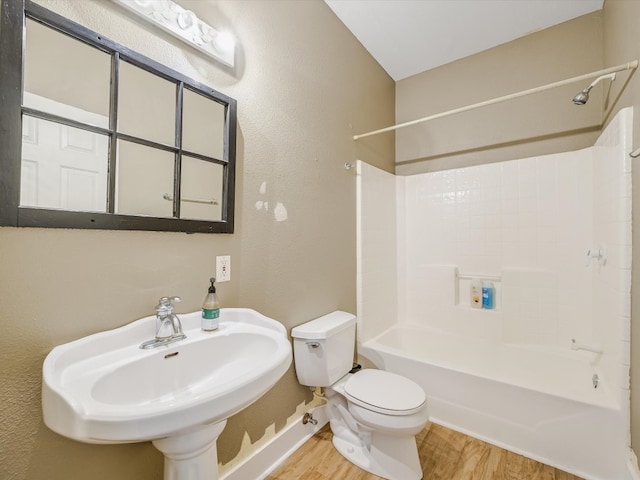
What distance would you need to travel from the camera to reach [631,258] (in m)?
1.33

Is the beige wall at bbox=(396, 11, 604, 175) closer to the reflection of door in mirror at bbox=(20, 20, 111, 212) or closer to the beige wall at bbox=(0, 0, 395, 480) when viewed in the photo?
the beige wall at bbox=(0, 0, 395, 480)

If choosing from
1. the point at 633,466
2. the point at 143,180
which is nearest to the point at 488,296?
the point at 633,466

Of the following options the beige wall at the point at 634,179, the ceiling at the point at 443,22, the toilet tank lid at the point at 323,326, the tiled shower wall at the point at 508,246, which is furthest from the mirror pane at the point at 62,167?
the beige wall at the point at 634,179

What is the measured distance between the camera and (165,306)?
1.00 meters

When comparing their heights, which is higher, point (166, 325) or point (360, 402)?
Answer: point (166, 325)

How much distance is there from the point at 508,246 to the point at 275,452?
2084mm

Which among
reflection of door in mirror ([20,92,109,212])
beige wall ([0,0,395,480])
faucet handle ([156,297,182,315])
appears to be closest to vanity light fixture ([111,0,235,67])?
beige wall ([0,0,395,480])

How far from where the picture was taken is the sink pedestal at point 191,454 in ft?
2.65

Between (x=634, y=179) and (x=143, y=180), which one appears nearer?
(x=143, y=180)

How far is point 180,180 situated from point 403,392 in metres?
1.45

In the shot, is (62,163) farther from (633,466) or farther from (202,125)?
(633,466)

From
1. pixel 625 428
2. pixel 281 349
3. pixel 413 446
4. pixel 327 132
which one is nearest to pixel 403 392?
pixel 413 446

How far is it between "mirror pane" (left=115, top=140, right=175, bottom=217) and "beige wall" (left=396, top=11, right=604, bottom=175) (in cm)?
213

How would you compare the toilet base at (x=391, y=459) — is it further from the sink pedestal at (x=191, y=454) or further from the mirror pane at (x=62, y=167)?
the mirror pane at (x=62, y=167)
